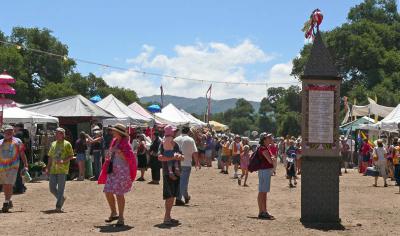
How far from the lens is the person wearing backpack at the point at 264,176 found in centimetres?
1209

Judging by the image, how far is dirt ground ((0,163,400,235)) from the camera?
34.3ft

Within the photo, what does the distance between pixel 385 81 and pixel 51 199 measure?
4514 cm

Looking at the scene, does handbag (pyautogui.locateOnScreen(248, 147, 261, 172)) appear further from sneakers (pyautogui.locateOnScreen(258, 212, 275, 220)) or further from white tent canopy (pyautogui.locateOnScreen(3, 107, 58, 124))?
white tent canopy (pyautogui.locateOnScreen(3, 107, 58, 124))

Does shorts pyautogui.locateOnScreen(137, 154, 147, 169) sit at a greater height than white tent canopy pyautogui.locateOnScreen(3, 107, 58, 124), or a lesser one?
lesser

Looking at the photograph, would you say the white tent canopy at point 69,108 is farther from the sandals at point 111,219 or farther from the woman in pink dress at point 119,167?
the woman in pink dress at point 119,167

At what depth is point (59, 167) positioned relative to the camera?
503 inches

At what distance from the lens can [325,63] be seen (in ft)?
37.7

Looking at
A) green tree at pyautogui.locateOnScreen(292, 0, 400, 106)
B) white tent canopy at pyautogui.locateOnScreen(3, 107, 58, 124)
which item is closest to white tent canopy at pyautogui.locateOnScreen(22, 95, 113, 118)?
white tent canopy at pyautogui.locateOnScreen(3, 107, 58, 124)

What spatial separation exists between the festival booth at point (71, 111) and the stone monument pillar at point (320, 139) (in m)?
13.6

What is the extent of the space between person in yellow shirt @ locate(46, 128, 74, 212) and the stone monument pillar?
4.47 meters

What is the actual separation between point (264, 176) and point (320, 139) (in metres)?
1.33

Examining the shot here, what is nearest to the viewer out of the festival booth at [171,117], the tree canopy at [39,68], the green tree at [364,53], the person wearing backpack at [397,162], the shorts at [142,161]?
the person wearing backpack at [397,162]

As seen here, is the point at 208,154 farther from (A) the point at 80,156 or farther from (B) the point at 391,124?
(A) the point at 80,156

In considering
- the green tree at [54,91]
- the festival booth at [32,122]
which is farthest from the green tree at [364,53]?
the festival booth at [32,122]
